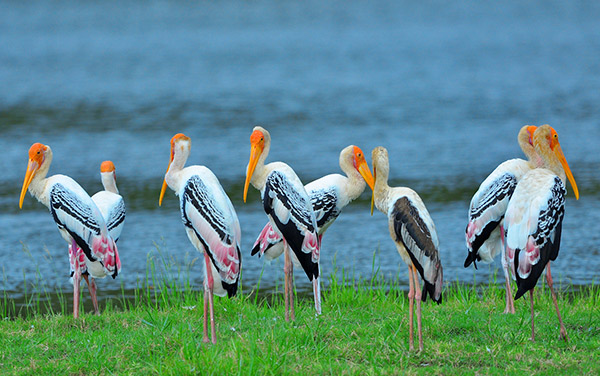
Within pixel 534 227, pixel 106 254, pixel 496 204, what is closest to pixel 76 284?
pixel 106 254

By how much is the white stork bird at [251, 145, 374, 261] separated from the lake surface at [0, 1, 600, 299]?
27.3 inches

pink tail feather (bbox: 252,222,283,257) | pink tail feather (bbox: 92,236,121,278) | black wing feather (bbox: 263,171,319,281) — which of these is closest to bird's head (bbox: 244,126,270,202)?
black wing feather (bbox: 263,171,319,281)

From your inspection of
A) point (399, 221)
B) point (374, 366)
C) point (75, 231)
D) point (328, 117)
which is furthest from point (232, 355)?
point (328, 117)

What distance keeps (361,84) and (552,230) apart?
723 inches

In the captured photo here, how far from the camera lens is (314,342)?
578 centimetres

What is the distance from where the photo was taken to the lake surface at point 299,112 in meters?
10.6

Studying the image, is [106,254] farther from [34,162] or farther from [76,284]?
[34,162]

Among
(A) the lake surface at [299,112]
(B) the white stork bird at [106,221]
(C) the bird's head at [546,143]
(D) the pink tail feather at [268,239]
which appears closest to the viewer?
(C) the bird's head at [546,143]

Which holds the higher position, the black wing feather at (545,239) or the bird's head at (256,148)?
the bird's head at (256,148)

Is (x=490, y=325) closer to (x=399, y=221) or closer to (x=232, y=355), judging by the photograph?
(x=399, y=221)

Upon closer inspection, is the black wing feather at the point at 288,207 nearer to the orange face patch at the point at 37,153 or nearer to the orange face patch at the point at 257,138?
the orange face patch at the point at 257,138

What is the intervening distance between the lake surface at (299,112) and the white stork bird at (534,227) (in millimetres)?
1639

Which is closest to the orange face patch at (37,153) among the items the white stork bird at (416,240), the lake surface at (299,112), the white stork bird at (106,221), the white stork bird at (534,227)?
the white stork bird at (106,221)

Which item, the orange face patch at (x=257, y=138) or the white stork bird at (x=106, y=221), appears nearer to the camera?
the orange face patch at (x=257, y=138)
